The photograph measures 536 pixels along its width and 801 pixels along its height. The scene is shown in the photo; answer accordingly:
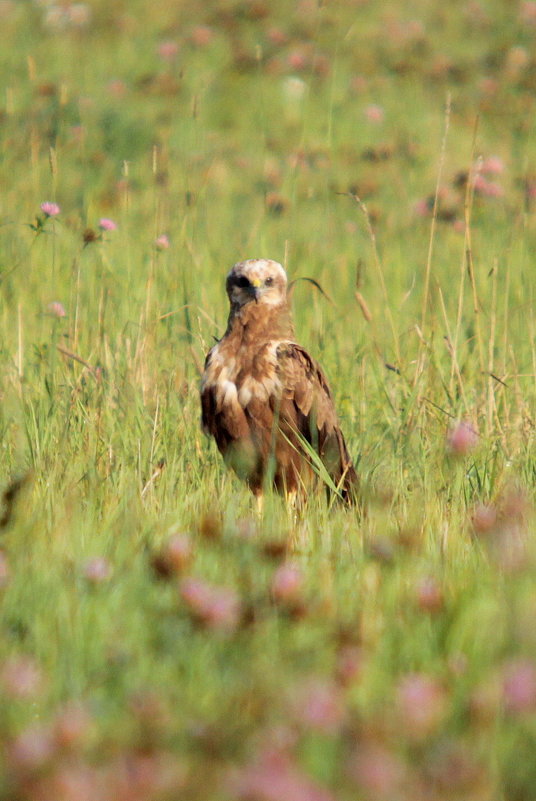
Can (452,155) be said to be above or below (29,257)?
above

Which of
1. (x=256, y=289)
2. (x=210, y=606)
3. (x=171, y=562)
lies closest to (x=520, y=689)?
(x=210, y=606)

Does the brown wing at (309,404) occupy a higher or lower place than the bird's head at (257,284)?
lower

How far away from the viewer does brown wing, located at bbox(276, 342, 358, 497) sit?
3.95 m

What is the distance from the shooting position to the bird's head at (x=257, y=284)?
13.8ft

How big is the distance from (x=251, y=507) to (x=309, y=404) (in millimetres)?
608

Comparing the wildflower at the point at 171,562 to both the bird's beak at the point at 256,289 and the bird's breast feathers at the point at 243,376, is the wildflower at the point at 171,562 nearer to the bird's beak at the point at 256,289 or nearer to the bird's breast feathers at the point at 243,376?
the bird's breast feathers at the point at 243,376

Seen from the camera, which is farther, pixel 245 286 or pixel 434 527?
pixel 245 286

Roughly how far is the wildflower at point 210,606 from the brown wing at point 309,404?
75.4 inches

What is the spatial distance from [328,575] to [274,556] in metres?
0.27

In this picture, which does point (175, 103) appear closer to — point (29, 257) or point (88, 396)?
point (29, 257)

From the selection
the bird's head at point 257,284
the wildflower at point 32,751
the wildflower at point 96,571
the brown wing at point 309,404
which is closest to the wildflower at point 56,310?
the bird's head at point 257,284

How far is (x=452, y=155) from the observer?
869 cm

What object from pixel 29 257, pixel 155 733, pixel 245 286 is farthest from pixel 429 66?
pixel 155 733

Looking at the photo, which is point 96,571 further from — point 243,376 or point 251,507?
point 243,376
